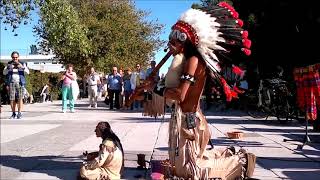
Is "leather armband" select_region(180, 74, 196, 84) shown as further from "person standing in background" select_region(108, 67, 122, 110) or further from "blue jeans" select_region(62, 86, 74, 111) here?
"person standing in background" select_region(108, 67, 122, 110)

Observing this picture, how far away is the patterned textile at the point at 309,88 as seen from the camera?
26.0 feet

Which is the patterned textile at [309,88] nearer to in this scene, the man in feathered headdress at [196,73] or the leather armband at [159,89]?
the man in feathered headdress at [196,73]

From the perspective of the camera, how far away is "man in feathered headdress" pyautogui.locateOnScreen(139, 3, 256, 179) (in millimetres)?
5090

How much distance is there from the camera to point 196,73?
16.8 ft

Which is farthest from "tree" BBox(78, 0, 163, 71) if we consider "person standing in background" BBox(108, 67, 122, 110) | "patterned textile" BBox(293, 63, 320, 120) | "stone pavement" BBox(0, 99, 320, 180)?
"patterned textile" BBox(293, 63, 320, 120)

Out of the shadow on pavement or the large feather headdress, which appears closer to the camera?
the large feather headdress

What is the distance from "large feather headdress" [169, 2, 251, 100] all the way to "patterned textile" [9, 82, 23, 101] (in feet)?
29.7

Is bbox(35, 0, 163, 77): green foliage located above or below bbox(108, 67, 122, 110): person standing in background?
above

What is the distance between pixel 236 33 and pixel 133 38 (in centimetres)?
3888

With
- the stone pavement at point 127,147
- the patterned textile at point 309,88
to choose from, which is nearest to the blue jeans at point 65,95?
the stone pavement at point 127,147

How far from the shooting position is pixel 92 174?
580 centimetres

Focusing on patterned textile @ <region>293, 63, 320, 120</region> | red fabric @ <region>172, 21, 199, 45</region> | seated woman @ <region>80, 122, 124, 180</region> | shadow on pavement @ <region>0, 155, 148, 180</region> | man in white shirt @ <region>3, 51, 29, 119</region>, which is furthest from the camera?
man in white shirt @ <region>3, 51, 29, 119</region>

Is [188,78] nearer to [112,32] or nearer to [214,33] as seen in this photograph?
[214,33]

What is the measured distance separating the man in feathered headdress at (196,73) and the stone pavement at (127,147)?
1.07 meters
